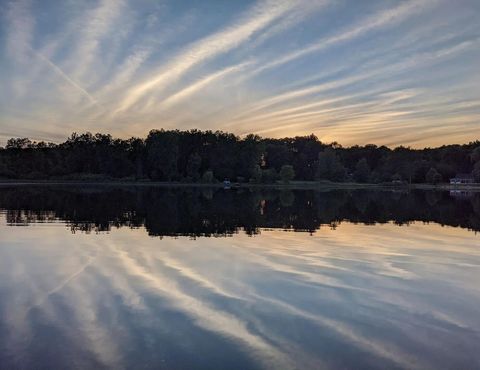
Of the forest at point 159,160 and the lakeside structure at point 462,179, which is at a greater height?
the forest at point 159,160

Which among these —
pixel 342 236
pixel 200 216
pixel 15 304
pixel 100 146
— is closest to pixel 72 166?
pixel 100 146

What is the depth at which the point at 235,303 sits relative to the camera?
11.9 meters

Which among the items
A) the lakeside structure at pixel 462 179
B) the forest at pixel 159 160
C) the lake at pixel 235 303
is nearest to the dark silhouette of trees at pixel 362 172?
the forest at pixel 159 160

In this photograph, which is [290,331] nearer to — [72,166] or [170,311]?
[170,311]

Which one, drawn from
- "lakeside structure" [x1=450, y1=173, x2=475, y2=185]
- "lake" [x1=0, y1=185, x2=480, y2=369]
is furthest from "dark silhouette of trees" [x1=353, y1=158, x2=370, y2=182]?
"lake" [x1=0, y1=185, x2=480, y2=369]

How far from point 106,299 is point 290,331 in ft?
16.3

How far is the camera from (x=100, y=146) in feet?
519

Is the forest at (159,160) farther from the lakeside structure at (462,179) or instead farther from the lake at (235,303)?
the lake at (235,303)

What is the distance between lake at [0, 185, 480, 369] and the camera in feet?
27.7

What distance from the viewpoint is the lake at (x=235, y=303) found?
27.7 feet

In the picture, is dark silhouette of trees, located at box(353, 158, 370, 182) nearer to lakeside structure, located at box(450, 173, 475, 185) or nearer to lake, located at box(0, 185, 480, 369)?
lakeside structure, located at box(450, 173, 475, 185)

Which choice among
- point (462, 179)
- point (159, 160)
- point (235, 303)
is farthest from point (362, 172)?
point (235, 303)

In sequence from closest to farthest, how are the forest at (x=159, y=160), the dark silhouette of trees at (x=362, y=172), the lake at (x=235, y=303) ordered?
1. the lake at (x=235, y=303)
2. the forest at (x=159, y=160)
3. the dark silhouette of trees at (x=362, y=172)

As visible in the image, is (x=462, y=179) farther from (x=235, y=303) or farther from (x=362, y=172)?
(x=235, y=303)
